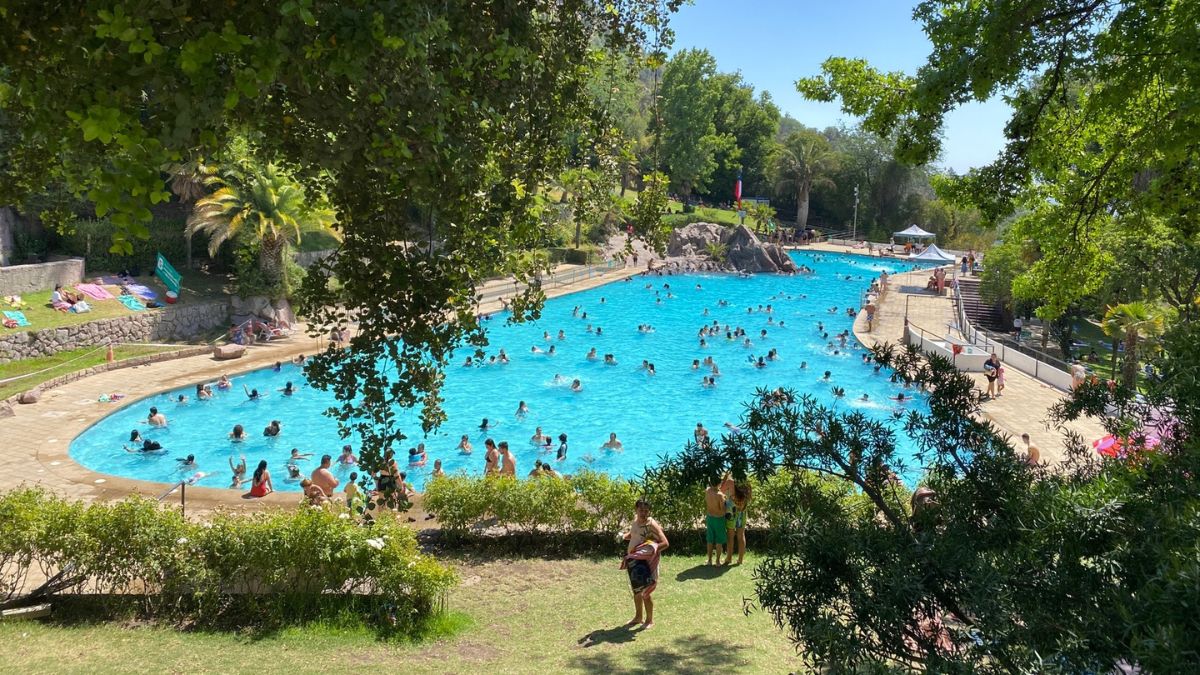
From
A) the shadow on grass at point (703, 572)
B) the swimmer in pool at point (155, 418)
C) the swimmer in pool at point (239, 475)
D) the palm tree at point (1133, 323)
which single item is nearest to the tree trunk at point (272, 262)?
the swimmer in pool at point (155, 418)

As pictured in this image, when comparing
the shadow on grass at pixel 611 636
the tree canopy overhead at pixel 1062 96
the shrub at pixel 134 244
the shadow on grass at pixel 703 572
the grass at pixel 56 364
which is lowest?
the shadow on grass at pixel 703 572

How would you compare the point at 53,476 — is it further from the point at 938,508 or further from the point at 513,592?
the point at 938,508

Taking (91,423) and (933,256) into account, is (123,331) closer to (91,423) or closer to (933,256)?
(91,423)

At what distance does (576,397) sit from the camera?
2427 cm

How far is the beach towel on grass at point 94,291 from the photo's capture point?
24.7m

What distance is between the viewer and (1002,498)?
207 inches

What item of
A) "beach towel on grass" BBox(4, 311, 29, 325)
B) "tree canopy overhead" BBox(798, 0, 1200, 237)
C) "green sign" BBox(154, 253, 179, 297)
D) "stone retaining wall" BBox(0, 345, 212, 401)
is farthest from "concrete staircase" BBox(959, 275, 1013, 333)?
"beach towel on grass" BBox(4, 311, 29, 325)

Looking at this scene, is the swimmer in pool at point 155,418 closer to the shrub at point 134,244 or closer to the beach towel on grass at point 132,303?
the beach towel on grass at point 132,303

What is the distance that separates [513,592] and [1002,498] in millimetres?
6529

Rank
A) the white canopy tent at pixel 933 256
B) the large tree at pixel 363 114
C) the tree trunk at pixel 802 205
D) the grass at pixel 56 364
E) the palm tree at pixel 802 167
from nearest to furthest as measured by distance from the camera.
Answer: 1. the large tree at pixel 363 114
2. the grass at pixel 56 364
3. the white canopy tent at pixel 933 256
4. the palm tree at pixel 802 167
5. the tree trunk at pixel 802 205

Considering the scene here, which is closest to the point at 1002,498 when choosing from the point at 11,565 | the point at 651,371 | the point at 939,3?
the point at 939,3

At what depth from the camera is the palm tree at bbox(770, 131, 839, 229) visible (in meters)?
69.0

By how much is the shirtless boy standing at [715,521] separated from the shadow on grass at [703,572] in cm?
13

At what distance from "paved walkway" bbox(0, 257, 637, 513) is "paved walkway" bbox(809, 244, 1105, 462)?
12209 mm
